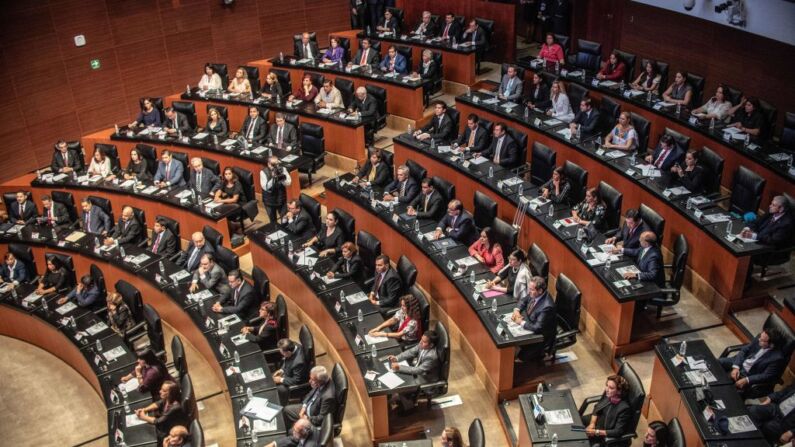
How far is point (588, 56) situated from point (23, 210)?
9.83 metres

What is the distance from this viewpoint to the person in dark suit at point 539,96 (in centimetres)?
1240

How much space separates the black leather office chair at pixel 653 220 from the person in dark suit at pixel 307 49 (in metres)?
8.48

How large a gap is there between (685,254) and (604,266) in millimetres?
856

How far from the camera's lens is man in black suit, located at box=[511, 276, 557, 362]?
7.77 m

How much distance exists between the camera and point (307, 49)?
51.5 feet

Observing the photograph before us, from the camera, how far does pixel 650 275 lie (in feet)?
26.8

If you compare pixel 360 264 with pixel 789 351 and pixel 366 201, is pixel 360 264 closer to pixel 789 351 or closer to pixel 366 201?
pixel 366 201

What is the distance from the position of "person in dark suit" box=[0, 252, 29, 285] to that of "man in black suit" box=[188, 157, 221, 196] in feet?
8.87

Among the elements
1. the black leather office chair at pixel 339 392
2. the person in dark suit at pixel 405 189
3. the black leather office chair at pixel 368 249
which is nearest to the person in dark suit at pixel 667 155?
the person in dark suit at pixel 405 189

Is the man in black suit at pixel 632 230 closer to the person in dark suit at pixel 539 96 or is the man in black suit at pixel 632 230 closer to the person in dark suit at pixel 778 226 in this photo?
the person in dark suit at pixel 778 226

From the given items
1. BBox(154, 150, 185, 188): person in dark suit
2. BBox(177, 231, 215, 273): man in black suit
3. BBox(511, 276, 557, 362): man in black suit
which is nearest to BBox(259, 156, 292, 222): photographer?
BBox(177, 231, 215, 273): man in black suit

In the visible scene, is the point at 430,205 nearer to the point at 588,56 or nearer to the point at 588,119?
the point at 588,119

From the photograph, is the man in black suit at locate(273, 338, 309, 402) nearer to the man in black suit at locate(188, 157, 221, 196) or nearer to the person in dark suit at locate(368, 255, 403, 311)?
the person in dark suit at locate(368, 255, 403, 311)

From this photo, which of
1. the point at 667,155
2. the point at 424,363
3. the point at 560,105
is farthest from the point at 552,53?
the point at 424,363
